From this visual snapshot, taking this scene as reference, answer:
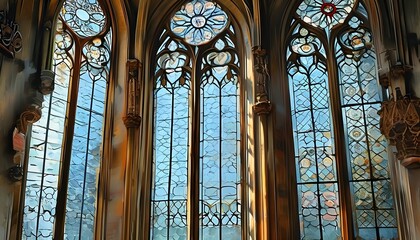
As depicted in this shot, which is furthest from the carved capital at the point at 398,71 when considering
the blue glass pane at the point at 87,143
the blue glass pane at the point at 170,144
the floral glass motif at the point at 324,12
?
the blue glass pane at the point at 87,143

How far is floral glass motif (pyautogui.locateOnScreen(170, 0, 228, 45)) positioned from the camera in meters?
11.5

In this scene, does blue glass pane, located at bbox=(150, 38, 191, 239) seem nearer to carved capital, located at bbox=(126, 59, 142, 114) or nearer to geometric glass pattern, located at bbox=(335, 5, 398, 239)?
carved capital, located at bbox=(126, 59, 142, 114)

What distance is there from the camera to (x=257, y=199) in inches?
371

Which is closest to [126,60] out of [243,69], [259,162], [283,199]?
[243,69]

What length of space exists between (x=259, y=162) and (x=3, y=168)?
401 centimetres

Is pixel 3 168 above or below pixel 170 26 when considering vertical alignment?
below

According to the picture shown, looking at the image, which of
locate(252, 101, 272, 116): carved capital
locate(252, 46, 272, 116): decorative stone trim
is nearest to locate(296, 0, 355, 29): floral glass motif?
locate(252, 46, 272, 116): decorative stone trim

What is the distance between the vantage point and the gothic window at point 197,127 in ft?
32.8

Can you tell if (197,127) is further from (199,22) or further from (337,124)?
(337,124)

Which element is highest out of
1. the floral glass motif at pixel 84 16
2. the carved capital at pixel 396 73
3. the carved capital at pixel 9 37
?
the floral glass motif at pixel 84 16

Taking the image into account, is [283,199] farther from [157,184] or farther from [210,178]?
[157,184]

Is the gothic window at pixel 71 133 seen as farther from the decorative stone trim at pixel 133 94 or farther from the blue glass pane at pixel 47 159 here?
the decorative stone trim at pixel 133 94

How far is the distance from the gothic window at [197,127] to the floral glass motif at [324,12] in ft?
4.77

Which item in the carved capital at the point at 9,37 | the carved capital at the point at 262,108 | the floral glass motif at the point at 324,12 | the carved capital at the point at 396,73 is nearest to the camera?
the carved capital at the point at 9,37
